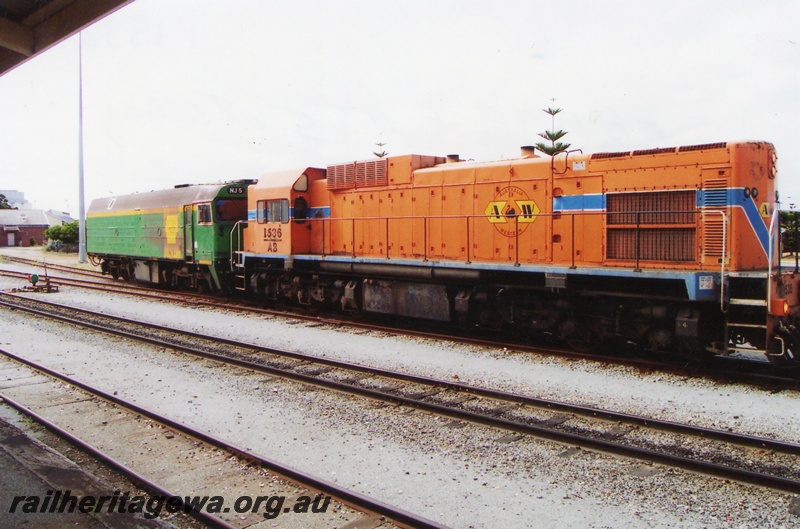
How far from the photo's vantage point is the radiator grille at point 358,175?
539 inches

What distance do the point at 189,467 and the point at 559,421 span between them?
12.9 ft

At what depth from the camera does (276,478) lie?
5574mm

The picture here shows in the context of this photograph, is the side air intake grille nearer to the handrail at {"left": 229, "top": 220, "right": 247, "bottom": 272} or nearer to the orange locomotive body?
the orange locomotive body

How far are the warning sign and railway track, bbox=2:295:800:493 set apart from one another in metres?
3.94

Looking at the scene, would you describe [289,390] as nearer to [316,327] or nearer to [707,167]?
[316,327]

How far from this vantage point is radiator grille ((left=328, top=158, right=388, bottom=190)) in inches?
539

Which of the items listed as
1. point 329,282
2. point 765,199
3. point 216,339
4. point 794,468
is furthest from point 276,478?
point 329,282

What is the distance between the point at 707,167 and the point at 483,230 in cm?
409

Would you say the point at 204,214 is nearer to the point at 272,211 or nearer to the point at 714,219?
the point at 272,211

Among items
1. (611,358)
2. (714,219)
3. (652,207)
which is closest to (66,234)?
(611,358)

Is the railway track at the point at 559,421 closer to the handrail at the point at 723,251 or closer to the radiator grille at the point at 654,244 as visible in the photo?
the handrail at the point at 723,251

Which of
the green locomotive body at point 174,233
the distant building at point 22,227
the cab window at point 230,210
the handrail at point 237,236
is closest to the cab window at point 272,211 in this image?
the handrail at point 237,236

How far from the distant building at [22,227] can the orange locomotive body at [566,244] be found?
73.5 meters

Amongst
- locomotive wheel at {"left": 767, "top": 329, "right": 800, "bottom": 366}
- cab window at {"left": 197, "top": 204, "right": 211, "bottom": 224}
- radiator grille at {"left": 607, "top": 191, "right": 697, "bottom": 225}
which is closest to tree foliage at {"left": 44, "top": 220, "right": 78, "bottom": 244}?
cab window at {"left": 197, "top": 204, "right": 211, "bottom": 224}
